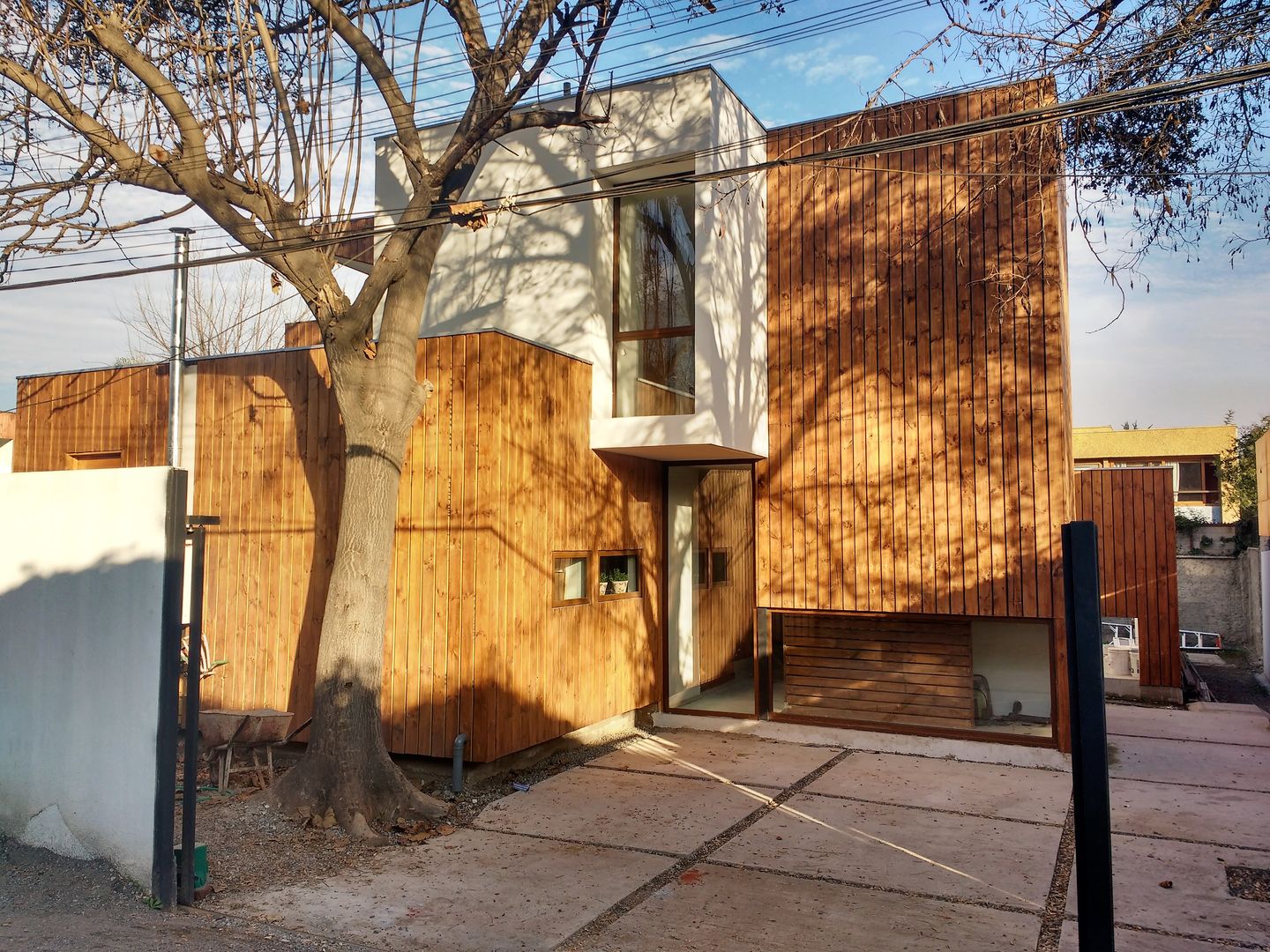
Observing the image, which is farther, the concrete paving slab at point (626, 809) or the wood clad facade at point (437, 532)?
the wood clad facade at point (437, 532)

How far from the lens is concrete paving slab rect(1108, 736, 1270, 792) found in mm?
8109

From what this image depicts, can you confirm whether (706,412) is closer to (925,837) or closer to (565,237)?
(565,237)

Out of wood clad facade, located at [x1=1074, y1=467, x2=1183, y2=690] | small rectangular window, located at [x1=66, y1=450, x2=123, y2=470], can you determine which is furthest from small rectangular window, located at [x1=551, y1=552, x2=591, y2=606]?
wood clad facade, located at [x1=1074, y1=467, x2=1183, y2=690]

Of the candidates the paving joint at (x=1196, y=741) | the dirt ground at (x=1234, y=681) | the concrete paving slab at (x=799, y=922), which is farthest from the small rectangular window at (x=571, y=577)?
the dirt ground at (x=1234, y=681)

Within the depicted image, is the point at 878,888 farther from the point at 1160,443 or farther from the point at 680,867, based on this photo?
the point at 1160,443

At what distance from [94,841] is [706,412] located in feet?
Result: 18.3

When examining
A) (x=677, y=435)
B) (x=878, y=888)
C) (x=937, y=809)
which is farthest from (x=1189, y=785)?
(x=677, y=435)

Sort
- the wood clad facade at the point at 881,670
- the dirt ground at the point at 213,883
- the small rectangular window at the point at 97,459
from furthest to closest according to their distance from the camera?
the wood clad facade at the point at 881,670
the small rectangular window at the point at 97,459
the dirt ground at the point at 213,883

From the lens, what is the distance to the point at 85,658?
5098mm

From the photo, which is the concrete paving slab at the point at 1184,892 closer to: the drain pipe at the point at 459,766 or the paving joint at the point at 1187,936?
the paving joint at the point at 1187,936

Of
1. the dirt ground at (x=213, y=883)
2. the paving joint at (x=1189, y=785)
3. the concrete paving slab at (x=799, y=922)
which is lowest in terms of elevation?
the paving joint at (x=1189, y=785)

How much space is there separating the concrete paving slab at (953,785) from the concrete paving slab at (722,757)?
354 mm

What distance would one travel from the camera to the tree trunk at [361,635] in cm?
629

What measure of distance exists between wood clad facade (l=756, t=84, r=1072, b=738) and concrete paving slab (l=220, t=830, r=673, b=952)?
4.45 metres
